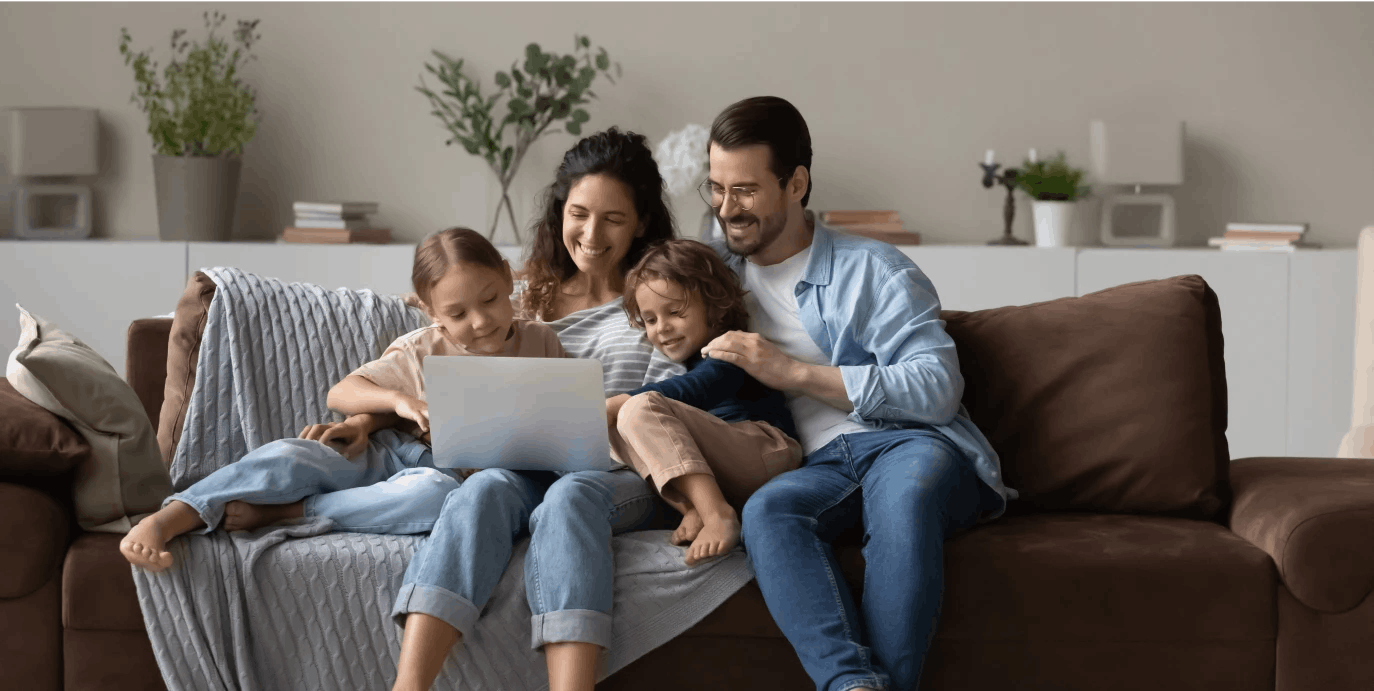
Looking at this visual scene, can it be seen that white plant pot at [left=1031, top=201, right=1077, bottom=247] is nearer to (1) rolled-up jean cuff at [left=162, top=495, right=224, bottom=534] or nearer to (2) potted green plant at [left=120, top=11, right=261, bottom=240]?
(2) potted green plant at [left=120, top=11, right=261, bottom=240]

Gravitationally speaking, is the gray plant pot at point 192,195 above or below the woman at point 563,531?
above

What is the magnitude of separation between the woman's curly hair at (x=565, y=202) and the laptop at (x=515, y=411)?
55cm

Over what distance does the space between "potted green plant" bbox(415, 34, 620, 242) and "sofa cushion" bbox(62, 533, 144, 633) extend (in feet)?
7.81

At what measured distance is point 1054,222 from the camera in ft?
12.7

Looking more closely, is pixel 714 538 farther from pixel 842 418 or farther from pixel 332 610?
pixel 332 610

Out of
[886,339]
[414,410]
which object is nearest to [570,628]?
[414,410]

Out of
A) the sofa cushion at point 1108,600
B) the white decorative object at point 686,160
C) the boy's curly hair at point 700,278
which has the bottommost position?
the sofa cushion at point 1108,600

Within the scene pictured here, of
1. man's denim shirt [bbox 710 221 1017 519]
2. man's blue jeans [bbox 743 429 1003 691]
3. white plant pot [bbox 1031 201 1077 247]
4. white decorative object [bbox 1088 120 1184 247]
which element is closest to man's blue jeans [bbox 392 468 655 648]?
man's blue jeans [bbox 743 429 1003 691]

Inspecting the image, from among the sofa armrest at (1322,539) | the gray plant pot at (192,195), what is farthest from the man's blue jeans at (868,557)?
the gray plant pot at (192,195)

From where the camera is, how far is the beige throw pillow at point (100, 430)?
5.93 feet

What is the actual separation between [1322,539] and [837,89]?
8.70 feet

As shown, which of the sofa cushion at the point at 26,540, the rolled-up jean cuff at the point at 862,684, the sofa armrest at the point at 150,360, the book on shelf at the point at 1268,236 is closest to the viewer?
the rolled-up jean cuff at the point at 862,684

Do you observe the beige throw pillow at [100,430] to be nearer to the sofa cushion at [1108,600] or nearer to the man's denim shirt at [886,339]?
the man's denim shirt at [886,339]

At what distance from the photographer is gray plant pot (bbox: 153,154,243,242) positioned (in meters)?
3.91
